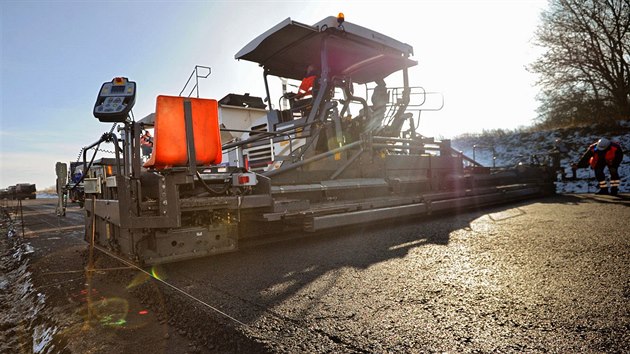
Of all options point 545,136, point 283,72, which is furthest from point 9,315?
point 545,136

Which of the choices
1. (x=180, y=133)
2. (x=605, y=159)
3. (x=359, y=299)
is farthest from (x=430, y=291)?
(x=605, y=159)

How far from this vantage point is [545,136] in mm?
17484

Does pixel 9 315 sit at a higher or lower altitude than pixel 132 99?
lower

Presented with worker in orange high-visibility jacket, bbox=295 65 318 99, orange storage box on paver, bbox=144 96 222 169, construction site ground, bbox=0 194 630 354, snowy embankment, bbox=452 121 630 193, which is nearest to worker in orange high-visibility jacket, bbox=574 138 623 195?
snowy embankment, bbox=452 121 630 193

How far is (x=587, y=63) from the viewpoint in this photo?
16.9m

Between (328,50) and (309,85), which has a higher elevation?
(328,50)

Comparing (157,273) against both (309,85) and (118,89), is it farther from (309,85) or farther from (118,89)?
(309,85)

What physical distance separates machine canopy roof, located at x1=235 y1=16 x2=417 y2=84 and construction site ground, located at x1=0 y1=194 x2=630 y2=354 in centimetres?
347

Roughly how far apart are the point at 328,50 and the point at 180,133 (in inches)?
155

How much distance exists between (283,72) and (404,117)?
102 inches

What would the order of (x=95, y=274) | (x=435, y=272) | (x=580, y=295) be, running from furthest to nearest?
(x=95, y=274) < (x=435, y=272) < (x=580, y=295)

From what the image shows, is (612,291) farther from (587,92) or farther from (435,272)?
(587,92)

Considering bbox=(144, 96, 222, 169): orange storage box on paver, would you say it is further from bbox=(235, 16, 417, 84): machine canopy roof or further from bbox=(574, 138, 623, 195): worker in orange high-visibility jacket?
bbox=(574, 138, 623, 195): worker in orange high-visibility jacket

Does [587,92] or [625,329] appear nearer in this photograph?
[625,329]
